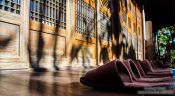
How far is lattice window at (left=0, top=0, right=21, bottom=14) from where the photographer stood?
346 centimetres

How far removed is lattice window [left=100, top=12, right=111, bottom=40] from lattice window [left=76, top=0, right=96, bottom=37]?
661 mm

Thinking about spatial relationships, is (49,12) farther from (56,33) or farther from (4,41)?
(4,41)

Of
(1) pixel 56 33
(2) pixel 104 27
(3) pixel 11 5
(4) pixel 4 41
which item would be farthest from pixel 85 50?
(4) pixel 4 41

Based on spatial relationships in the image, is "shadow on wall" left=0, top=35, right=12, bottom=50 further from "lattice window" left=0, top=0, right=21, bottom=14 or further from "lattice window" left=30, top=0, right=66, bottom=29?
"lattice window" left=30, top=0, right=66, bottom=29

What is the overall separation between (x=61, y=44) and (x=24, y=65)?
126 centimetres

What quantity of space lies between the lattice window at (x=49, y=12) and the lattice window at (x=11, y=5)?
34 centimetres

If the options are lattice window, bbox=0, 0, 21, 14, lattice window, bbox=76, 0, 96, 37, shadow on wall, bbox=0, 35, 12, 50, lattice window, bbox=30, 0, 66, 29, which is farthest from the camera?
lattice window, bbox=76, 0, 96, 37

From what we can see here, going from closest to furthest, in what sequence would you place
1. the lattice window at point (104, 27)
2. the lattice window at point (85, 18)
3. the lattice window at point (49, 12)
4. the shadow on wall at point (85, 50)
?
the lattice window at point (49, 12), the shadow on wall at point (85, 50), the lattice window at point (85, 18), the lattice window at point (104, 27)

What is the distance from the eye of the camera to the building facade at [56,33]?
139 inches

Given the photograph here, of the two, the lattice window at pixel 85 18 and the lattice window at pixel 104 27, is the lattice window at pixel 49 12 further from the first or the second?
the lattice window at pixel 104 27

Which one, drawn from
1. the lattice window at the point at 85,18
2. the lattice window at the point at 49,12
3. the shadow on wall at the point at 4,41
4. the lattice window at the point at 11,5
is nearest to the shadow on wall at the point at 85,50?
the lattice window at the point at 85,18

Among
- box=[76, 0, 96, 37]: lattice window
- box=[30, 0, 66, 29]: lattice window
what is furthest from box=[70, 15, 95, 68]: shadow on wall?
box=[30, 0, 66, 29]: lattice window

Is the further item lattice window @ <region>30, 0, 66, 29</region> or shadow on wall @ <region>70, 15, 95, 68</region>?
shadow on wall @ <region>70, 15, 95, 68</region>

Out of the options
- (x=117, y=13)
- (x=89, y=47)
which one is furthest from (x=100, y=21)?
(x=117, y=13)
